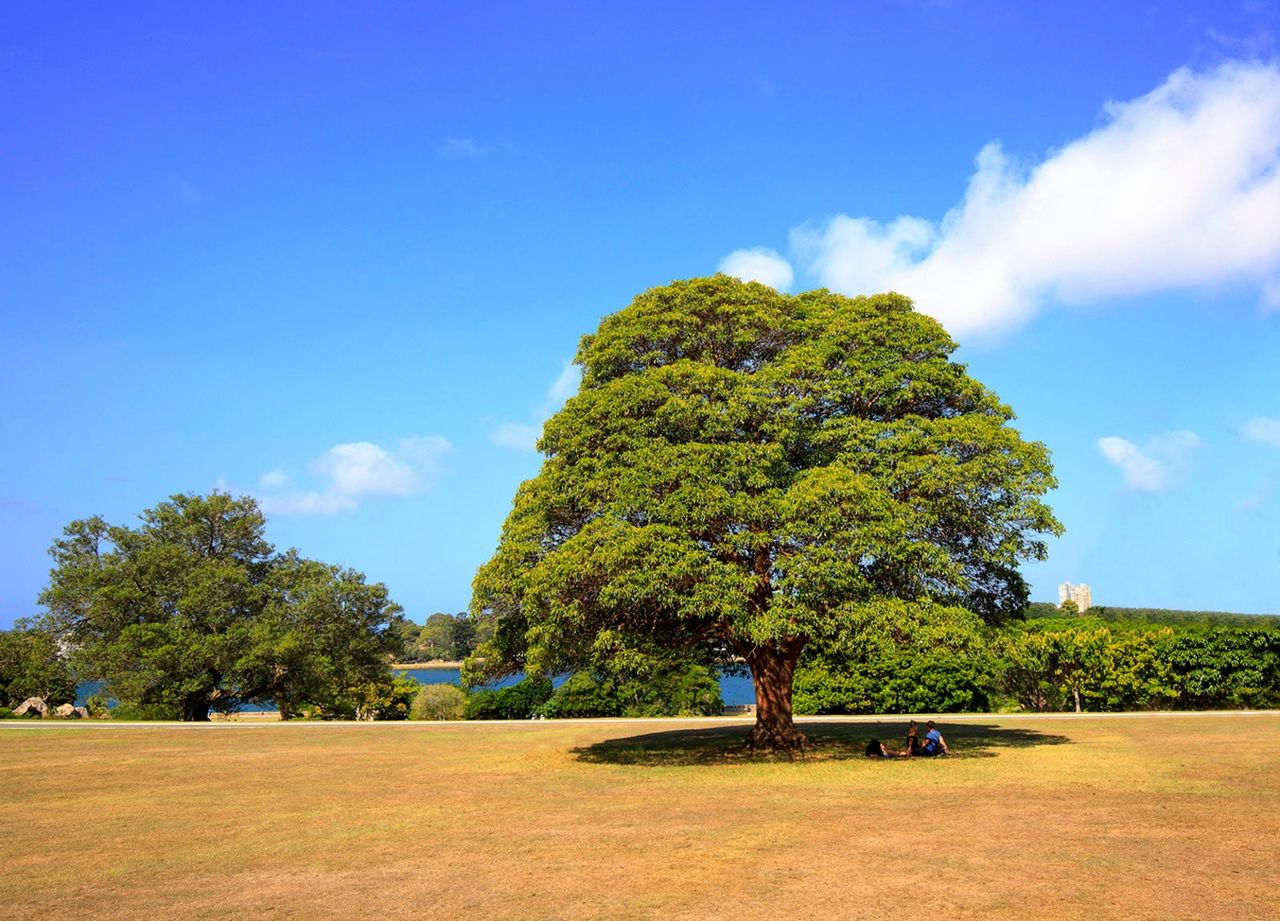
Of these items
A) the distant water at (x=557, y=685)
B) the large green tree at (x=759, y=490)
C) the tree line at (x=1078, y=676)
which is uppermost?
the large green tree at (x=759, y=490)

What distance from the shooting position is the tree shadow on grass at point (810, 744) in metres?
23.2

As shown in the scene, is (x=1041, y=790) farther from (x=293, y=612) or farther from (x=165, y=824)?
(x=293, y=612)

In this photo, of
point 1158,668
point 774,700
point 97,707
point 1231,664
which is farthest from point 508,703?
point 1231,664

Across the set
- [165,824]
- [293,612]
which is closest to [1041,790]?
[165,824]

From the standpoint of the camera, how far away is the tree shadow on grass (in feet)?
76.1

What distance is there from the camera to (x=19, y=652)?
46.3 m

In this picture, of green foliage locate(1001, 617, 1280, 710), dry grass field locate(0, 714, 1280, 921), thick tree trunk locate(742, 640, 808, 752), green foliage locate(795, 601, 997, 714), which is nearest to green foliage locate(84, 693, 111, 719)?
dry grass field locate(0, 714, 1280, 921)

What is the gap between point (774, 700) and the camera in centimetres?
2464

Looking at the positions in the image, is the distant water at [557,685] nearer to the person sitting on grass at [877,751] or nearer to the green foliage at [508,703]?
the green foliage at [508,703]

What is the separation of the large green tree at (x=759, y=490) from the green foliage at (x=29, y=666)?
31865mm

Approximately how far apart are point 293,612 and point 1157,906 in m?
42.2

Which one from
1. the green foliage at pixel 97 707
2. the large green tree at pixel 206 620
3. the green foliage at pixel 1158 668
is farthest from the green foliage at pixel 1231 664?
the green foliage at pixel 97 707

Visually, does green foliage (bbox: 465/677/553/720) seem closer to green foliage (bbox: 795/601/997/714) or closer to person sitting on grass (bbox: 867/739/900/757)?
green foliage (bbox: 795/601/997/714)

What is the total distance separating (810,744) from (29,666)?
40.3 metres
